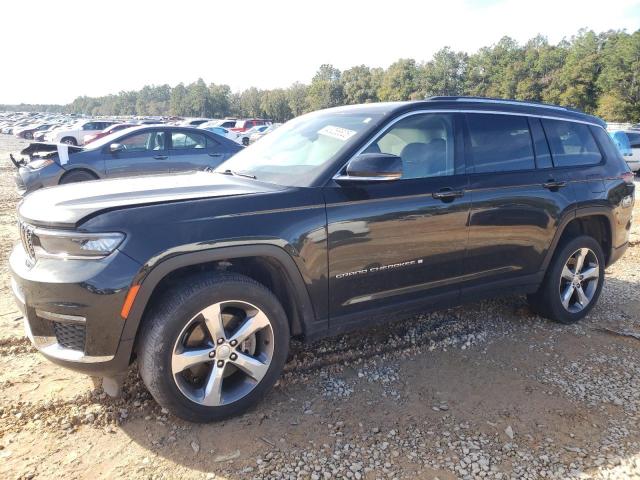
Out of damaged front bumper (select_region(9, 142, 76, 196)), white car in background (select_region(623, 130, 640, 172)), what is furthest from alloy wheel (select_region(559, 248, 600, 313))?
white car in background (select_region(623, 130, 640, 172))

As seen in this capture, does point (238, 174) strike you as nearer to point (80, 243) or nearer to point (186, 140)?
point (80, 243)

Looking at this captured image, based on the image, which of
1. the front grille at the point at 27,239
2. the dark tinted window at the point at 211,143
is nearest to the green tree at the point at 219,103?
the dark tinted window at the point at 211,143

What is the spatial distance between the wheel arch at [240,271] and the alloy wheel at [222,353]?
9.0 inches

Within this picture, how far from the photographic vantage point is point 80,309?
233cm

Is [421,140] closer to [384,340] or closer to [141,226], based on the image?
[384,340]

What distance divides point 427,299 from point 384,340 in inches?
24.4

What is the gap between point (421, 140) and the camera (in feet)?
11.2

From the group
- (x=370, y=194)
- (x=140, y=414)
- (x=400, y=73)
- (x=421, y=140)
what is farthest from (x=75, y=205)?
(x=400, y=73)

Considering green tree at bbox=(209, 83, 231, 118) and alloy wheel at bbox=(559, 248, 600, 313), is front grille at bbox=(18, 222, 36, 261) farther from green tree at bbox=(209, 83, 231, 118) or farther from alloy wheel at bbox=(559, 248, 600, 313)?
green tree at bbox=(209, 83, 231, 118)

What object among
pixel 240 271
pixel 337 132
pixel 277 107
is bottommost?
pixel 240 271

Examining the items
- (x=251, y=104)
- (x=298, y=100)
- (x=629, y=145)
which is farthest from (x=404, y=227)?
(x=251, y=104)

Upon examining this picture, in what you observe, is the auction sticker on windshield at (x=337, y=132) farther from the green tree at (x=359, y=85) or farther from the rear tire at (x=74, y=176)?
the green tree at (x=359, y=85)

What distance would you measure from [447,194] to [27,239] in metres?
2.61

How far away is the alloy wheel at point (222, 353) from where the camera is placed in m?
2.58
